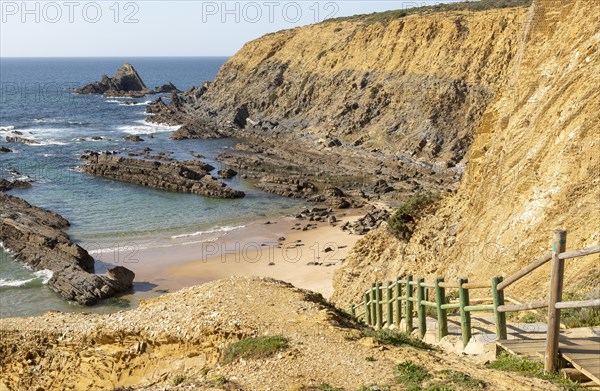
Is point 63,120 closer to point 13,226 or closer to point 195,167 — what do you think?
point 195,167

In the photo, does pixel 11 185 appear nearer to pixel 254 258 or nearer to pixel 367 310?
pixel 254 258

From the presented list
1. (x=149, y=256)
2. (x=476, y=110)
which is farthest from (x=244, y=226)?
(x=476, y=110)

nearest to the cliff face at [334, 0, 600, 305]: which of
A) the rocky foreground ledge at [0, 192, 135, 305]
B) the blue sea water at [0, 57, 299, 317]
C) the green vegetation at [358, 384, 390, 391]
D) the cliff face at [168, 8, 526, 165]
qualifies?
the green vegetation at [358, 384, 390, 391]

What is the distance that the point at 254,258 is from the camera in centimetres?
3262

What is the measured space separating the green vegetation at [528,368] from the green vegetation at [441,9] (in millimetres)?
57222

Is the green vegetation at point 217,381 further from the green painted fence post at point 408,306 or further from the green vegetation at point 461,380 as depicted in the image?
the green painted fence post at point 408,306

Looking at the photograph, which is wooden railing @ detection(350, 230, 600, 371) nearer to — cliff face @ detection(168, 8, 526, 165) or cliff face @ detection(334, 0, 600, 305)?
cliff face @ detection(334, 0, 600, 305)

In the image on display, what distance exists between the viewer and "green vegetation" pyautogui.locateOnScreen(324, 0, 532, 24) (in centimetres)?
6262

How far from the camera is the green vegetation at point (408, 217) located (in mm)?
20531

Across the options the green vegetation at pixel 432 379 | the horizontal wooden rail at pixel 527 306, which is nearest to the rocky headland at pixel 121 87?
the green vegetation at pixel 432 379

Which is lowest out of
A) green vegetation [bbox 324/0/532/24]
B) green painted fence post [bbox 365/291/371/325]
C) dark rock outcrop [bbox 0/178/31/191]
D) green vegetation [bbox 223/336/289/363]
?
dark rock outcrop [bbox 0/178/31/191]

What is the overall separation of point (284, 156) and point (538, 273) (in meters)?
45.1

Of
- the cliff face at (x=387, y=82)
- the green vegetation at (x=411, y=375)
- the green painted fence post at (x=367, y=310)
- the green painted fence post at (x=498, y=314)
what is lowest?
the green painted fence post at (x=367, y=310)

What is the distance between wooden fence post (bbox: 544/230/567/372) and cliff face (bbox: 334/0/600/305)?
4.29 metres
